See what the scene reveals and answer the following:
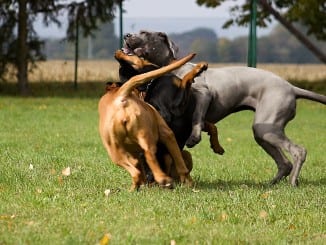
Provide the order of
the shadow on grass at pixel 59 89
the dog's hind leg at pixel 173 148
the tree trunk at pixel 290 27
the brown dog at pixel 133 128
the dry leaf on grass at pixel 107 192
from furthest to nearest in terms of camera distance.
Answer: the tree trunk at pixel 290 27
the shadow on grass at pixel 59 89
the dog's hind leg at pixel 173 148
the dry leaf on grass at pixel 107 192
the brown dog at pixel 133 128

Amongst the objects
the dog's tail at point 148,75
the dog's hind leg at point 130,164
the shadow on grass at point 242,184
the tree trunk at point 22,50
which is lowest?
the tree trunk at point 22,50

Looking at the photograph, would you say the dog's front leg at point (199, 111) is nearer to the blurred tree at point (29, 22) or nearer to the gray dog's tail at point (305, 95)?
the gray dog's tail at point (305, 95)

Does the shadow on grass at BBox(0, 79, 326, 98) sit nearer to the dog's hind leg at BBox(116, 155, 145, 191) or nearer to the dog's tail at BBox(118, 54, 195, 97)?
the dog's tail at BBox(118, 54, 195, 97)

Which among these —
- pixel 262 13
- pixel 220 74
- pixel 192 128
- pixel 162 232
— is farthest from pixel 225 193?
pixel 262 13

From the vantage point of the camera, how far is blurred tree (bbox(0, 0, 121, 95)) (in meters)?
25.5

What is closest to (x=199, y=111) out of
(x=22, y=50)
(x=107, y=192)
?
(x=107, y=192)

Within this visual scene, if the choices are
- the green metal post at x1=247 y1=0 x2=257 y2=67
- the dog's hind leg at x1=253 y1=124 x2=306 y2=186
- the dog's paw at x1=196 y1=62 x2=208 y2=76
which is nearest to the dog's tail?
the dog's paw at x1=196 y1=62 x2=208 y2=76

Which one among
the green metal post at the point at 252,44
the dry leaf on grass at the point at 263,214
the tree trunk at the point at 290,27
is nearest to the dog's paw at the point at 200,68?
the dry leaf on grass at the point at 263,214

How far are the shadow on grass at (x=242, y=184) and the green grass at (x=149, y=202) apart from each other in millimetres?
10

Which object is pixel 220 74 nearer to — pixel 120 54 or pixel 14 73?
pixel 120 54

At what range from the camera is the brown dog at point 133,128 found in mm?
6711

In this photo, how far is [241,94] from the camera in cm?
773

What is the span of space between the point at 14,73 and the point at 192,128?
63.2ft

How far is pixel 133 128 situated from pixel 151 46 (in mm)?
1006
